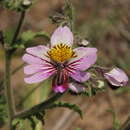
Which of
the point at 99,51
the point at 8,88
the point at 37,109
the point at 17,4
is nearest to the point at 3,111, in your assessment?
the point at 8,88

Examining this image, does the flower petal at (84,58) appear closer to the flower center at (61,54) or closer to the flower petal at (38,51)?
the flower center at (61,54)

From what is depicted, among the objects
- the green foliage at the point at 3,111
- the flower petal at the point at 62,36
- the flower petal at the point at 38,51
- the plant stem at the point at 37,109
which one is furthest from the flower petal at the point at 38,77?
the green foliage at the point at 3,111

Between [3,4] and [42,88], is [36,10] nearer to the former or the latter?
[42,88]

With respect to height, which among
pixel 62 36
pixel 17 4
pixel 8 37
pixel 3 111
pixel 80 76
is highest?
pixel 17 4

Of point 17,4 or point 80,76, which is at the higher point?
point 17,4

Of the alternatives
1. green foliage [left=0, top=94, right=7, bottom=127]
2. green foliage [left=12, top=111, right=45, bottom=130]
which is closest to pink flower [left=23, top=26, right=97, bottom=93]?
green foliage [left=12, top=111, right=45, bottom=130]

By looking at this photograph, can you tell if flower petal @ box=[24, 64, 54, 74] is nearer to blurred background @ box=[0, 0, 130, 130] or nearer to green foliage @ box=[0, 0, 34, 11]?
green foliage @ box=[0, 0, 34, 11]

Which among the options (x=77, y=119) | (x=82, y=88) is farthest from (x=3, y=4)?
(x=77, y=119)

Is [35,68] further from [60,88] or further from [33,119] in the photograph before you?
[33,119]
